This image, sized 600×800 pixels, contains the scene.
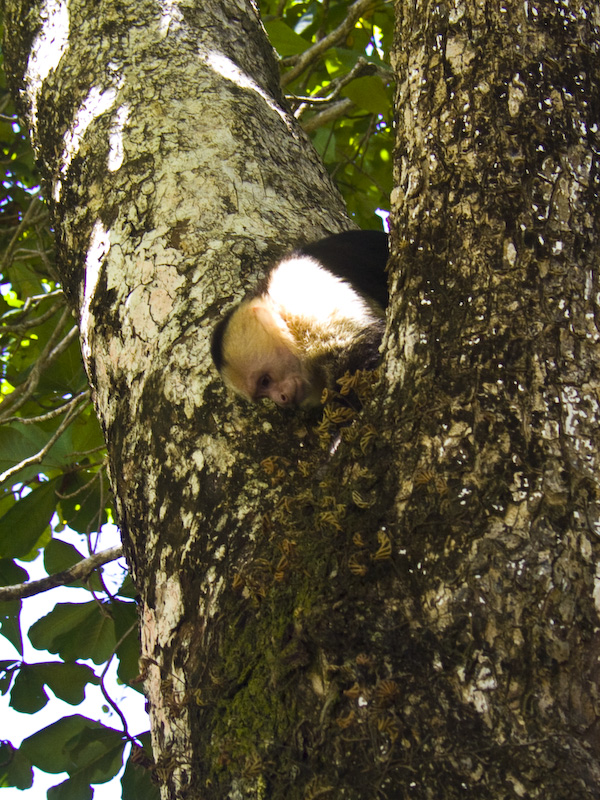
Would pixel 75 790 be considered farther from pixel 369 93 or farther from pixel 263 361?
pixel 369 93

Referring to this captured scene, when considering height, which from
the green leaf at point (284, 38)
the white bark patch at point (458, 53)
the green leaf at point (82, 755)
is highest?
the green leaf at point (284, 38)

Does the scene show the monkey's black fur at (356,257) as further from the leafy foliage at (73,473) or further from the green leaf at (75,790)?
the green leaf at (75,790)

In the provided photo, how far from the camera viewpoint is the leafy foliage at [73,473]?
2230 millimetres

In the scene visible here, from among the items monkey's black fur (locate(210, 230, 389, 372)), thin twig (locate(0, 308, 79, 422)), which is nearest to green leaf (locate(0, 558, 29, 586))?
thin twig (locate(0, 308, 79, 422))

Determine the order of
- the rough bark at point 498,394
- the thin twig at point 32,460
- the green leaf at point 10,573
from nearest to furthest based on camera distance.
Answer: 1. the rough bark at point 498,394
2. the thin twig at point 32,460
3. the green leaf at point 10,573

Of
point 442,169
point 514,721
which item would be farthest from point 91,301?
point 514,721

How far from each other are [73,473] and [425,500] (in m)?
2.01

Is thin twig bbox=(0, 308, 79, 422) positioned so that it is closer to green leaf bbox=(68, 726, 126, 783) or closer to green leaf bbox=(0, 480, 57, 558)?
green leaf bbox=(0, 480, 57, 558)

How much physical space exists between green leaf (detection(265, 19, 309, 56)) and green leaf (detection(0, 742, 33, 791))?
282cm

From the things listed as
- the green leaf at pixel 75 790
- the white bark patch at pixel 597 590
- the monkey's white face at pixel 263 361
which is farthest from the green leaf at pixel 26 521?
the white bark patch at pixel 597 590

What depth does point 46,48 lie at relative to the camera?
251 centimetres

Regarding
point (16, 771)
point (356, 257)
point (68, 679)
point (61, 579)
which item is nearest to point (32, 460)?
point (61, 579)

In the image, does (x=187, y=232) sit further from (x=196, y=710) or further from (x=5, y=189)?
(x=5, y=189)

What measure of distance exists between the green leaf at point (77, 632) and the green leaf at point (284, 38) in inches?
91.7
